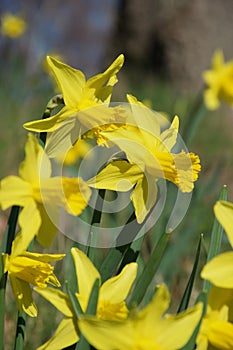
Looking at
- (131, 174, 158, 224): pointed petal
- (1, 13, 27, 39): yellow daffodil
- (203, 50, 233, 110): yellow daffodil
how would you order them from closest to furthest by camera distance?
(131, 174, 158, 224): pointed petal
(203, 50, 233, 110): yellow daffodil
(1, 13, 27, 39): yellow daffodil

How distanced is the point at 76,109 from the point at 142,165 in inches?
4.9

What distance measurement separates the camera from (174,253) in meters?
1.58

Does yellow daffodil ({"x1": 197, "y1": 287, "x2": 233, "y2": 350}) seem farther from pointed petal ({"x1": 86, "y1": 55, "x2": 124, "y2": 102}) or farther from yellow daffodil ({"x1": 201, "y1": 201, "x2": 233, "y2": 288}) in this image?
pointed petal ({"x1": 86, "y1": 55, "x2": 124, "y2": 102})

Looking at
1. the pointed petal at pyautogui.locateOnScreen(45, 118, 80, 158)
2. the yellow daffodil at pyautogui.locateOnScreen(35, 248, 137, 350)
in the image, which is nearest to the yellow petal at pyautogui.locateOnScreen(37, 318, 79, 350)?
the yellow daffodil at pyautogui.locateOnScreen(35, 248, 137, 350)

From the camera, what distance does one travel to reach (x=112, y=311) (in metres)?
0.62

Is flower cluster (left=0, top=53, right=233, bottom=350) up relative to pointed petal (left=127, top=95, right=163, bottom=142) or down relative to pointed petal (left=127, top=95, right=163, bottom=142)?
down

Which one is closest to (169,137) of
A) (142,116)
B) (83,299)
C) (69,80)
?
(142,116)

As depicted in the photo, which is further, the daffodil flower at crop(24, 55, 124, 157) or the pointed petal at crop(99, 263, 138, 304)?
the daffodil flower at crop(24, 55, 124, 157)

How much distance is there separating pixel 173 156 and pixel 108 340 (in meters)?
0.29

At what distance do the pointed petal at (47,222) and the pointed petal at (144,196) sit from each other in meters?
0.10

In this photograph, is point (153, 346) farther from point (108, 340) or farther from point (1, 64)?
point (1, 64)

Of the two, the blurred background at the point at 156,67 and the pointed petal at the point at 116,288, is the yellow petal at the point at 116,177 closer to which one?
the pointed petal at the point at 116,288

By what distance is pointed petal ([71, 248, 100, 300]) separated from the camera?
0.64 metres

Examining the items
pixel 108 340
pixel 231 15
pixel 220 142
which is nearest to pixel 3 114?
pixel 220 142
